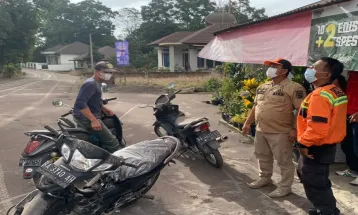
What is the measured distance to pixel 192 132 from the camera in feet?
18.0

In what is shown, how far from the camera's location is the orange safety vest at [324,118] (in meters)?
3.14

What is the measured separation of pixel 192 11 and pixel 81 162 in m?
51.6

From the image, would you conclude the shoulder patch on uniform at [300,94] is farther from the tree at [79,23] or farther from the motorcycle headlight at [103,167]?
the tree at [79,23]

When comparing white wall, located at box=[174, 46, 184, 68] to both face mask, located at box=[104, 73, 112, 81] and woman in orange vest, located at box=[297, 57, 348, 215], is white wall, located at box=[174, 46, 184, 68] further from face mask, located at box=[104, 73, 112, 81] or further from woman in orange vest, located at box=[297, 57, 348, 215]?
woman in orange vest, located at box=[297, 57, 348, 215]

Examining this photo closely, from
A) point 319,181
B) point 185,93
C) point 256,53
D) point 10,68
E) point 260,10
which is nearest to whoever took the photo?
point 319,181

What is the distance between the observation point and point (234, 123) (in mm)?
8031

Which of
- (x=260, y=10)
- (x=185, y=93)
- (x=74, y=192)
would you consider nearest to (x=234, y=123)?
(x=74, y=192)

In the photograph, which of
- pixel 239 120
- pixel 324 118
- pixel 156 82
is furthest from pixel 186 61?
pixel 324 118

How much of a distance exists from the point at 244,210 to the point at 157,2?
1953 inches

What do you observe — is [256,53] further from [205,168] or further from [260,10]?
[260,10]

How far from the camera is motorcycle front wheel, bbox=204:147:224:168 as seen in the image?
528 centimetres

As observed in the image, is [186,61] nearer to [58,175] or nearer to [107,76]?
[107,76]

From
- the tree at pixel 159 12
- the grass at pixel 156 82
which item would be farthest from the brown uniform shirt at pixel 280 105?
the tree at pixel 159 12

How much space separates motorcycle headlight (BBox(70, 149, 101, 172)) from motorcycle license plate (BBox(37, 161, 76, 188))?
4.4 inches
